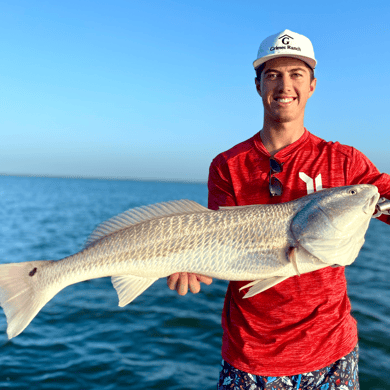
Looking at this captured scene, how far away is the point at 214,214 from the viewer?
3268 mm

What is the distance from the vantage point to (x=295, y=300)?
120 inches

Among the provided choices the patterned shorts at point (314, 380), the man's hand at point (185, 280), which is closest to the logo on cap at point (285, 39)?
the man's hand at point (185, 280)

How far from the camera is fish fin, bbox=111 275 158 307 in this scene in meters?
3.22

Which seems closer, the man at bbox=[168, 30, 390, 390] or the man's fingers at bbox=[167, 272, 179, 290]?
the man at bbox=[168, 30, 390, 390]

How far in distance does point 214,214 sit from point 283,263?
31.8 inches

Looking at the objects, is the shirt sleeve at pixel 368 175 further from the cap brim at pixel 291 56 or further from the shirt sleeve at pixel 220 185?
the shirt sleeve at pixel 220 185

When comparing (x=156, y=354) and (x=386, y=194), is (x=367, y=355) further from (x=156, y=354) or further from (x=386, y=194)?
(x=386, y=194)

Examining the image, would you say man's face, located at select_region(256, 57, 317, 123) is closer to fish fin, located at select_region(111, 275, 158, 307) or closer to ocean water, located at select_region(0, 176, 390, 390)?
fish fin, located at select_region(111, 275, 158, 307)

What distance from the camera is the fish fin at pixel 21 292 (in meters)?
3.12

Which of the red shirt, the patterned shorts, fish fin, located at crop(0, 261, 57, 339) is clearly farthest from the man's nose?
fish fin, located at crop(0, 261, 57, 339)

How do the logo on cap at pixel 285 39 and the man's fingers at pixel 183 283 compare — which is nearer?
the man's fingers at pixel 183 283

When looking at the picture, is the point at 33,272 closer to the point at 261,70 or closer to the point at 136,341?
the point at 261,70

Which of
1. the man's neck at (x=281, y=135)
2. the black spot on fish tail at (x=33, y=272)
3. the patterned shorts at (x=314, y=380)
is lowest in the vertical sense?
the patterned shorts at (x=314, y=380)

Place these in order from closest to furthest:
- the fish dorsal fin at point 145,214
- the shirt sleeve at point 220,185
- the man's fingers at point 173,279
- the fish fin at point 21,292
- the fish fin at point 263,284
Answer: the fish fin at point 263,284, the fish fin at point 21,292, the man's fingers at point 173,279, the fish dorsal fin at point 145,214, the shirt sleeve at point 220,185
